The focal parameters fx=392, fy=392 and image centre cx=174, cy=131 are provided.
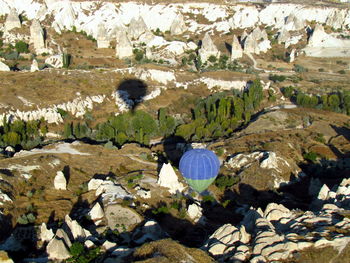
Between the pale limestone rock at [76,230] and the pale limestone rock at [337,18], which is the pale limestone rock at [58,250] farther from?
the pale limestone rock at [337,18]

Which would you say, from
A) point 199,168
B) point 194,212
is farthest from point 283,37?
point 194,212

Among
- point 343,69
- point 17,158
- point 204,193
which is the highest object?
point 343,69

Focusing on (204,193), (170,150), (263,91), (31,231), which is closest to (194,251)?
(31,231)

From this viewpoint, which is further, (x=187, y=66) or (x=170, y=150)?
(x=187, y=66)

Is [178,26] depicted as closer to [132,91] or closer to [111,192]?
[132,91]

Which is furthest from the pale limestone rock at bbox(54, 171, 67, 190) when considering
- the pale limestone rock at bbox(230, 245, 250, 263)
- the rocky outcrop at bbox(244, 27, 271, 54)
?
the rocky outcrop at bbox(244, 27, 271, 54)

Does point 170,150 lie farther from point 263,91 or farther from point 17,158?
point 263,91

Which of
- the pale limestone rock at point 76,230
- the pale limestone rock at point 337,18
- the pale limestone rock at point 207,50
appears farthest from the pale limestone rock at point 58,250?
the pale limestone rock at point 337,18
